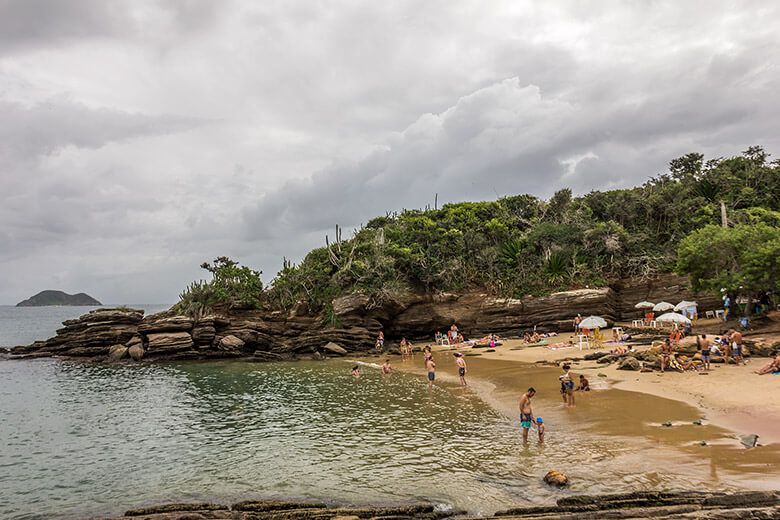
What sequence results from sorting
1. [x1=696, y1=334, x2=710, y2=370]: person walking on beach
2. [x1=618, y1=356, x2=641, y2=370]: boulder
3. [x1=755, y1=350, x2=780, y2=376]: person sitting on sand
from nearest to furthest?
[x1=755, y1=350, x2=780, y2=376]: person sitting on sand → [x1=696, y1=334, x2=710, y2=370]: person walking on beach → [x1=618, y1=356, x2=641, y2=370]: boulder

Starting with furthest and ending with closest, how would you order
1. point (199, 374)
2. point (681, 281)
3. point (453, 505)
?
point (681, 281) < point (199, 374) < point (453, 505)

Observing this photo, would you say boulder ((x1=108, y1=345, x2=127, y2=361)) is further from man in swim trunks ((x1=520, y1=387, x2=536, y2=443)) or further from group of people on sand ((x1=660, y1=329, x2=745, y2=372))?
group of people on sand ((x1=660, y1=329, x2=745, y2=372))

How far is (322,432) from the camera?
14.7 m

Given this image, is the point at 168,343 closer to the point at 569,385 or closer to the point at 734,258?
the point at 569,385

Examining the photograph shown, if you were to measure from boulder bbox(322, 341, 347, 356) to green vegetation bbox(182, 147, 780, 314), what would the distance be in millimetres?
3163

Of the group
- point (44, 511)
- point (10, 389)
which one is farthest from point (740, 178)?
point (10, 389)

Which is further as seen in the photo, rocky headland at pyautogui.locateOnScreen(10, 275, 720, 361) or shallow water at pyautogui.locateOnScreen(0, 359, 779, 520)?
rocky headland at pyautogui.locateOnScreen(10, 275, 720, 361)

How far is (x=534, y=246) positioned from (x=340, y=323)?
737 inches

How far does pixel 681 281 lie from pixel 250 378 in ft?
106

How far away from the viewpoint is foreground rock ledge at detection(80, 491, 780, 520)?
23.8ft

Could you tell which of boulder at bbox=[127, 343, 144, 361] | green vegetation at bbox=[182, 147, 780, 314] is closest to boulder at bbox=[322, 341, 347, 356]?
green vegetation at bbox=[182, 147, 780, 314]

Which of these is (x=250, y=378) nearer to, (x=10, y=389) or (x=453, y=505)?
(x=10, y=389)

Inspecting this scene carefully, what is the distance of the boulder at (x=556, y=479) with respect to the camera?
30.1 ft

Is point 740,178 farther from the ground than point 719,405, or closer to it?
farther from the ground
